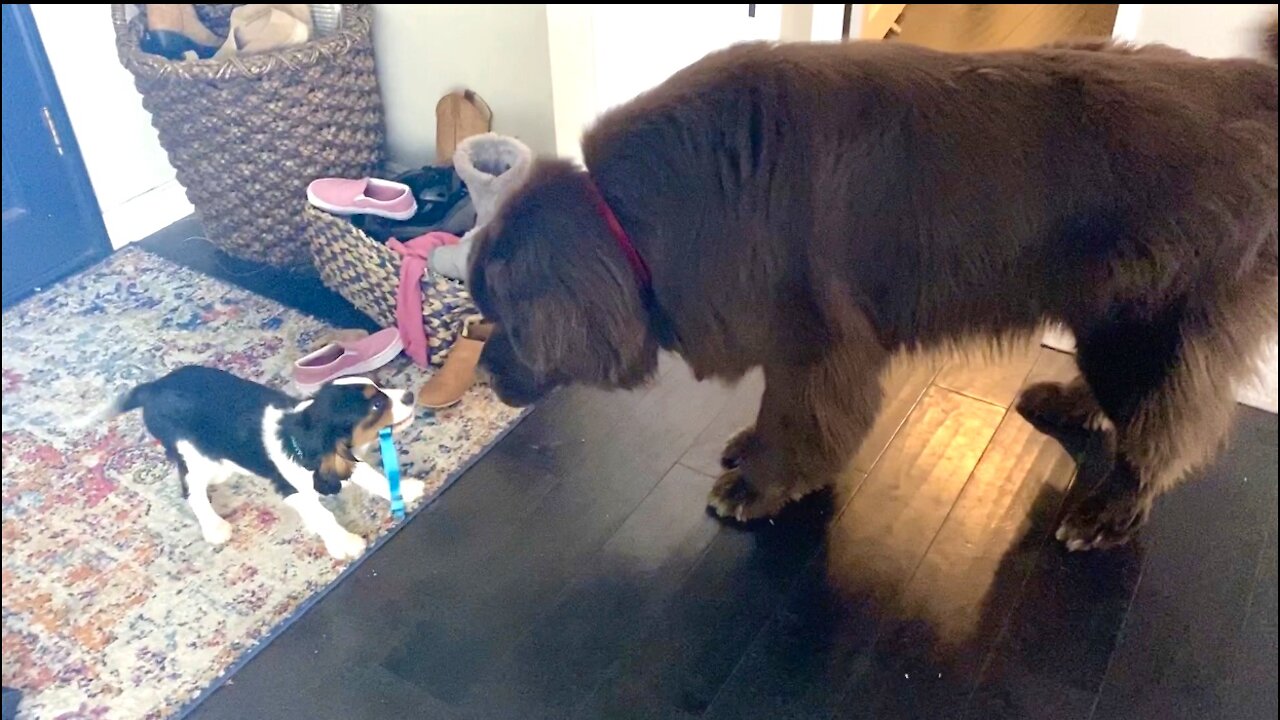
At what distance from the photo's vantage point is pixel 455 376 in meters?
1.69

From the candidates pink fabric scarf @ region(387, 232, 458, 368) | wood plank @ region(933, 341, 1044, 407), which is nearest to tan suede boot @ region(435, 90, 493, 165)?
pink fabric scarf @ region(387, 232, 458, 368)

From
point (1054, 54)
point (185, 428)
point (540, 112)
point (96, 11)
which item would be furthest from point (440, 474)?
point (1054, 54)

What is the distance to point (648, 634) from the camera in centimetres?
142

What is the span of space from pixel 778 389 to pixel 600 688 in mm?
505

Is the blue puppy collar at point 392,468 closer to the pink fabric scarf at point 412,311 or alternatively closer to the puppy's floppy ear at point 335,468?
the puppy's floppy ear at point 335,468

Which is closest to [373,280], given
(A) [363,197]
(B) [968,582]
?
(A) [363,197]

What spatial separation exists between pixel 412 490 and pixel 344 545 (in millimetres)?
159

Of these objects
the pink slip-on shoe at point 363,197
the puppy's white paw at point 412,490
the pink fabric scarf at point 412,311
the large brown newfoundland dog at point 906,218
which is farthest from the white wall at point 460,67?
the puppy's white paw at point 412,490

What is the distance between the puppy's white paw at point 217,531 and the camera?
1.40 metres

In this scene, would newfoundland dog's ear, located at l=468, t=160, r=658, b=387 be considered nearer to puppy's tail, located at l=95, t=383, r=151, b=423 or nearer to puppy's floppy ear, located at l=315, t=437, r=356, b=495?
puppy's floppy ear, located at l=315, t=437, r=356, b=495

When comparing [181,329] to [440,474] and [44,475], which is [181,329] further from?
[440,474]

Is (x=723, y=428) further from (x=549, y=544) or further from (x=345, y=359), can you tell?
(x=345, y=359)

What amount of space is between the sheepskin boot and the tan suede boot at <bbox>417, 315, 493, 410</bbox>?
0.36 feet

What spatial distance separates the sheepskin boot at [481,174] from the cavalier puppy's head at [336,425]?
238 mm
